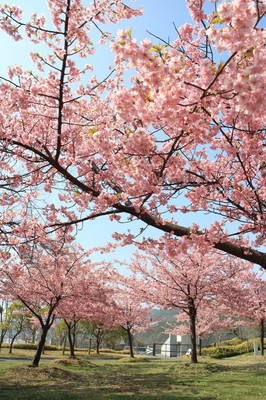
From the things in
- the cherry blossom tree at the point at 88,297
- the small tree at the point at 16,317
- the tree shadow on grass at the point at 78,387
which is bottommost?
the tree shadow on grass at the point at 78,387

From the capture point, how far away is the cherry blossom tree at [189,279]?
1783 cm

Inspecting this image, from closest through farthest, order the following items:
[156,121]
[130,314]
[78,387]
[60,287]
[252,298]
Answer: [156,121] → [78,387] → [60,287] → [252,298] → [130,314]

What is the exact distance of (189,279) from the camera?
18062mm

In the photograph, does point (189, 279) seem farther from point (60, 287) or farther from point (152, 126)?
point (152, 126)

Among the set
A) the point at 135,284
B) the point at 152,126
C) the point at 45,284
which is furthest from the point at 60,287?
the point at 152,126

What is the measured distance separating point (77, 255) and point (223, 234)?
1475 centimetres

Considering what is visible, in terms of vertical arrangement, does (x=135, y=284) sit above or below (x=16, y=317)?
above

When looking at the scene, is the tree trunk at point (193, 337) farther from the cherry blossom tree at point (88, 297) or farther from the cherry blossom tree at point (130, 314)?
the cherry blossom tree at point (130, 314)

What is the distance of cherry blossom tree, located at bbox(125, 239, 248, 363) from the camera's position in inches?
702

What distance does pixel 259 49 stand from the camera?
265 centimetres

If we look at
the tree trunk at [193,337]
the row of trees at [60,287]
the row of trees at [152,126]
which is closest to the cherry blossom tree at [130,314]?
the row of trees at [60,287]

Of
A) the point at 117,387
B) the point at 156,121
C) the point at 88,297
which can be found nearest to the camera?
the point at 156,121

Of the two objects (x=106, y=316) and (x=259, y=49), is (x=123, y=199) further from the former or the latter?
(x=106, y=316)

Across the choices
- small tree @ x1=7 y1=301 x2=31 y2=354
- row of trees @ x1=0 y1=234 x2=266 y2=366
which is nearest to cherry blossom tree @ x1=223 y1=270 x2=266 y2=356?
row of trees @ x1=0 y1=234 x2=266 y2=366
